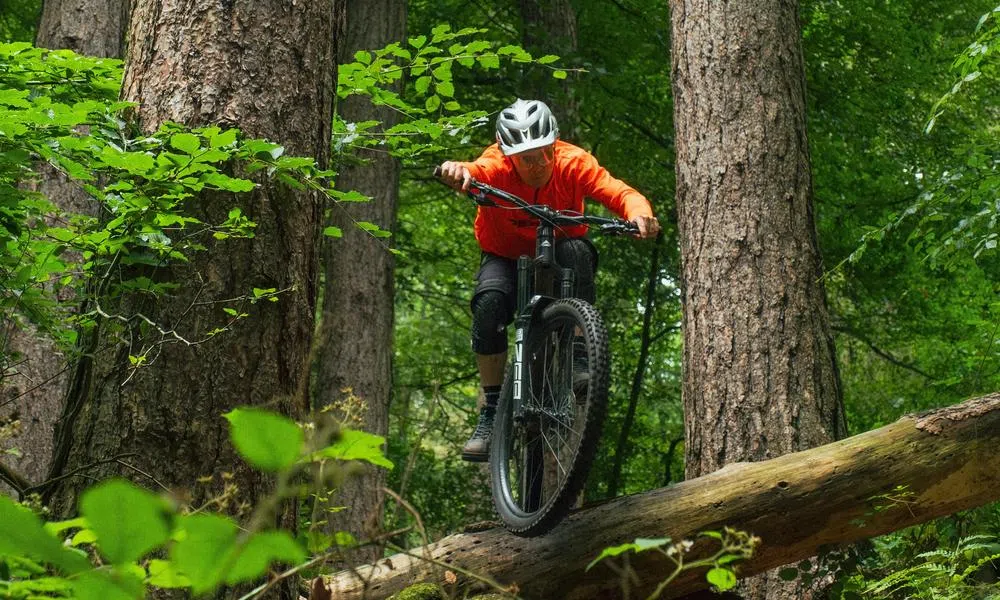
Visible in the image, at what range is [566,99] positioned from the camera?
10734mm

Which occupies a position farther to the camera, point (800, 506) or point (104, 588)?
point (800, 506)

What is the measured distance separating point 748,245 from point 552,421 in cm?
148

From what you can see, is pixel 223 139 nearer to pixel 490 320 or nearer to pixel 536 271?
pixel 536 271

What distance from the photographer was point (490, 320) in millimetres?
5445

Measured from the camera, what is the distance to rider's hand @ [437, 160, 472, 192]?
4.93 m

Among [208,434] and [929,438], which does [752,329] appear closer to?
[929,438]

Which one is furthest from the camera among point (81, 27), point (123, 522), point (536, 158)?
point (81, 27)

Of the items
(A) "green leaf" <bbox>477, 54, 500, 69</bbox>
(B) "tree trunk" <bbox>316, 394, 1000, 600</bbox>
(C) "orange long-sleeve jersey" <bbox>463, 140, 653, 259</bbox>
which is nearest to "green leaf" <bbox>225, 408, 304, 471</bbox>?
(B) "tree trunk" <bbox>316, 394, 1000, 600</bbox>

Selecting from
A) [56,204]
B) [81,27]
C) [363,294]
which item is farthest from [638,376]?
[81,27]

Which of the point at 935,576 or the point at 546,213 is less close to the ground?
the point at 546,213

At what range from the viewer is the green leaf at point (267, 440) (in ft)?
2.37

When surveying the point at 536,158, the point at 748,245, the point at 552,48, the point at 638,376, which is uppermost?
the point at 552,48

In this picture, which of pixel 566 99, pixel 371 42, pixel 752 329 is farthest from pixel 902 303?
pixel 752 329

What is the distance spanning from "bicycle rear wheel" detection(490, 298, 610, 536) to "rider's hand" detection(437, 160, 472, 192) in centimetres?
72
